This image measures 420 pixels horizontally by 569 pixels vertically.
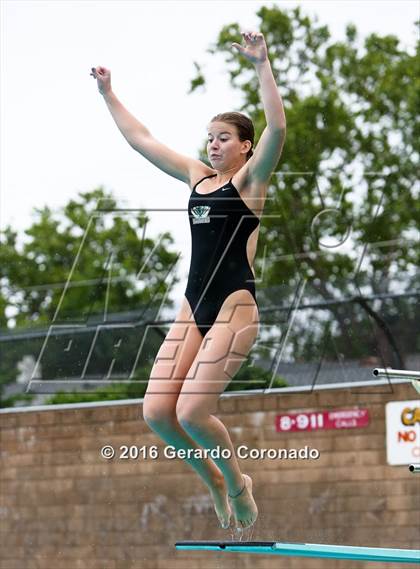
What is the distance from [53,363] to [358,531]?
14.9 feet

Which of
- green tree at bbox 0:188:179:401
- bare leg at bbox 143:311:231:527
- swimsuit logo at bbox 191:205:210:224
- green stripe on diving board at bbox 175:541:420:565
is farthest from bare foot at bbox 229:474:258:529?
green tree at bbox 0:188:179:401

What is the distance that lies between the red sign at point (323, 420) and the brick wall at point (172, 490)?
0.23 ft

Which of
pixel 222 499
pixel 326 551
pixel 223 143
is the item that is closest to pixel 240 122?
pixel 223 143

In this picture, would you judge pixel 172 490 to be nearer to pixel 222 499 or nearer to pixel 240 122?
pixel 222 499

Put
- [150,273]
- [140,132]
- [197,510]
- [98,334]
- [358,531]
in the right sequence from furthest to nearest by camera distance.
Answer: [150,273] < [98,334] < [197,510] < [358,531] < [140,132]

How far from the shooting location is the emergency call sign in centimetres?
1298

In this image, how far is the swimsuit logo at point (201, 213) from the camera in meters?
6.18

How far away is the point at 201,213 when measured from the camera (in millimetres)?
6219

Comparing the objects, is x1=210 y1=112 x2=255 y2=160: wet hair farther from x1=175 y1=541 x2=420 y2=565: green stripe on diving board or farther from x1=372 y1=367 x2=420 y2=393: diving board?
x1=175 y1=541 x2=420 y2=565: green stripe on diving board

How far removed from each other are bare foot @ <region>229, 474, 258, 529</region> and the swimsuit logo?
1.40 m

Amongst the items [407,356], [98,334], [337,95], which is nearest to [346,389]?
[407,356]

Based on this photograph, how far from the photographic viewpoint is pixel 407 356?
44.6 ft

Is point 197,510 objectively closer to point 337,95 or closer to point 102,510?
point 102,510

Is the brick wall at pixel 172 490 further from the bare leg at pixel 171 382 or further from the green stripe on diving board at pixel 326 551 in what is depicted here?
the bare leg at pixel 171 382
